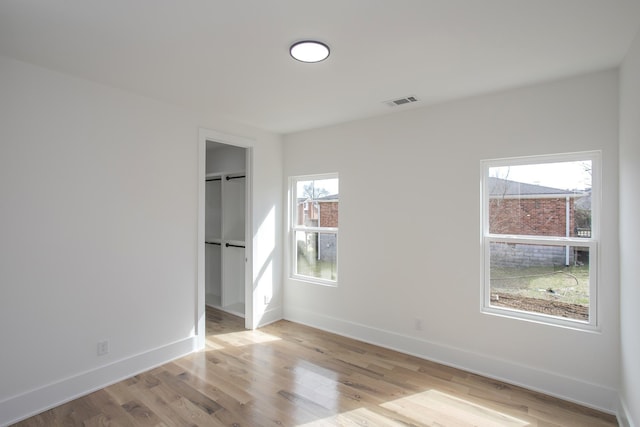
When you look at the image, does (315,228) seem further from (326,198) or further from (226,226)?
(226,226)

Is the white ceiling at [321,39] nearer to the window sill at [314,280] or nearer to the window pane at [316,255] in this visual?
the window pane at [316,255]

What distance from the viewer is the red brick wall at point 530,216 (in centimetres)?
276

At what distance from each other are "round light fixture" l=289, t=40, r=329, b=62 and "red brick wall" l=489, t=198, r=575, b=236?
6.75ft

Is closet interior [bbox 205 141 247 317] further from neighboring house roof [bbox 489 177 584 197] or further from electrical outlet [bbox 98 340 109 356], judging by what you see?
neighboring house roof [bbox 489 177 584 197]

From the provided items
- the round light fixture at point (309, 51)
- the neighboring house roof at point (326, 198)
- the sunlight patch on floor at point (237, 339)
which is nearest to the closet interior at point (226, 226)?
the sunlight patch on floor at point (237, 339)

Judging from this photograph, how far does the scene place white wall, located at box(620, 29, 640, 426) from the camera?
1.96m

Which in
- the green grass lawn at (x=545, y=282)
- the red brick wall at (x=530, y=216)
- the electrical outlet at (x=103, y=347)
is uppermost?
the red brick wall at (x=530, y=216)

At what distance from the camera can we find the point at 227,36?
1999 millimetres

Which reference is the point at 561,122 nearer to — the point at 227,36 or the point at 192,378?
the point at 227,36

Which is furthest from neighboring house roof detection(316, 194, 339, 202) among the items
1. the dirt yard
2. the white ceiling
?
the dirt yard

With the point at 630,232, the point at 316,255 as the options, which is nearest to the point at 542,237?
the point at 630,232

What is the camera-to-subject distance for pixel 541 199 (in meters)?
2.84

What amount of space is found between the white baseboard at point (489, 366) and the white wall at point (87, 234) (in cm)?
184

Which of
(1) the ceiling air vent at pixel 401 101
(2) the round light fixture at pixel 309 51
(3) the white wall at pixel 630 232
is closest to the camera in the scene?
(3) the white wall at pixel 630 232
